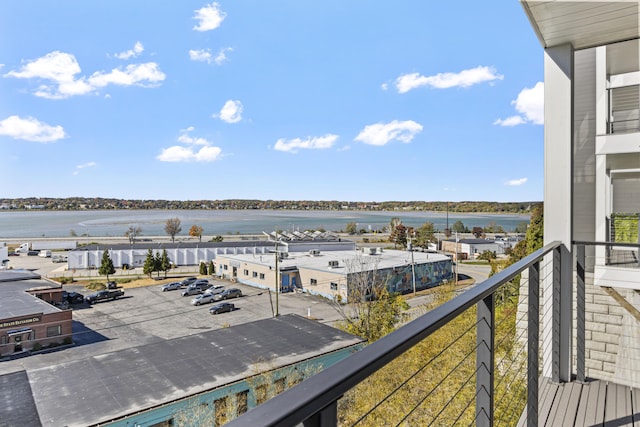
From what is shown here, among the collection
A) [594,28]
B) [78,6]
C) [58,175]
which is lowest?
[594,28]

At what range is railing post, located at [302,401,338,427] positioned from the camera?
1.00ft

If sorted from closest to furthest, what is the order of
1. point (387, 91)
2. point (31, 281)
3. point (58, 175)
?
point (31, 281) < point (58, 175) < point (387, 91)

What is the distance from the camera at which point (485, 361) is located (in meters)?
0.76

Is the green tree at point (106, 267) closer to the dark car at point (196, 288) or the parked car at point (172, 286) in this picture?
the parked car at point (172, 286)

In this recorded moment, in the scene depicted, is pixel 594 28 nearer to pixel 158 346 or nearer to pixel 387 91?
pixel 158 346

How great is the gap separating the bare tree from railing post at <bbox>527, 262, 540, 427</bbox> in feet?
105

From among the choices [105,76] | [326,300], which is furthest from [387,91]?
[326,300]

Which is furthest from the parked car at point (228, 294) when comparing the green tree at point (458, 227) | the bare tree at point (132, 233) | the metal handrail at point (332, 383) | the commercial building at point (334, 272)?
the green tree at point (458, 227)

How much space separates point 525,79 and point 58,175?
53.4 m

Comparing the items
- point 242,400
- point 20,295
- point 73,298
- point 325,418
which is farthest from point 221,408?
point 73,298

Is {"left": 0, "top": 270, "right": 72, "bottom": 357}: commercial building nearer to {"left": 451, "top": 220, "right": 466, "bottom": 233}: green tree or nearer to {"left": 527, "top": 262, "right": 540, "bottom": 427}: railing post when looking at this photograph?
{"left": 527, "top": 262, "right": 540, "bottom": 427}: railing post

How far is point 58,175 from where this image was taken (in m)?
39.9

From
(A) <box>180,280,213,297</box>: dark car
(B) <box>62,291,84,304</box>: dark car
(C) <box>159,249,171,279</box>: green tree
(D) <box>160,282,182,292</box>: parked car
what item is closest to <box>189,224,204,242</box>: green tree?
(C) <box>159,249,171,279</box>: green tree

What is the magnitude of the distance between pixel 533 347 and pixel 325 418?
1058 mm
